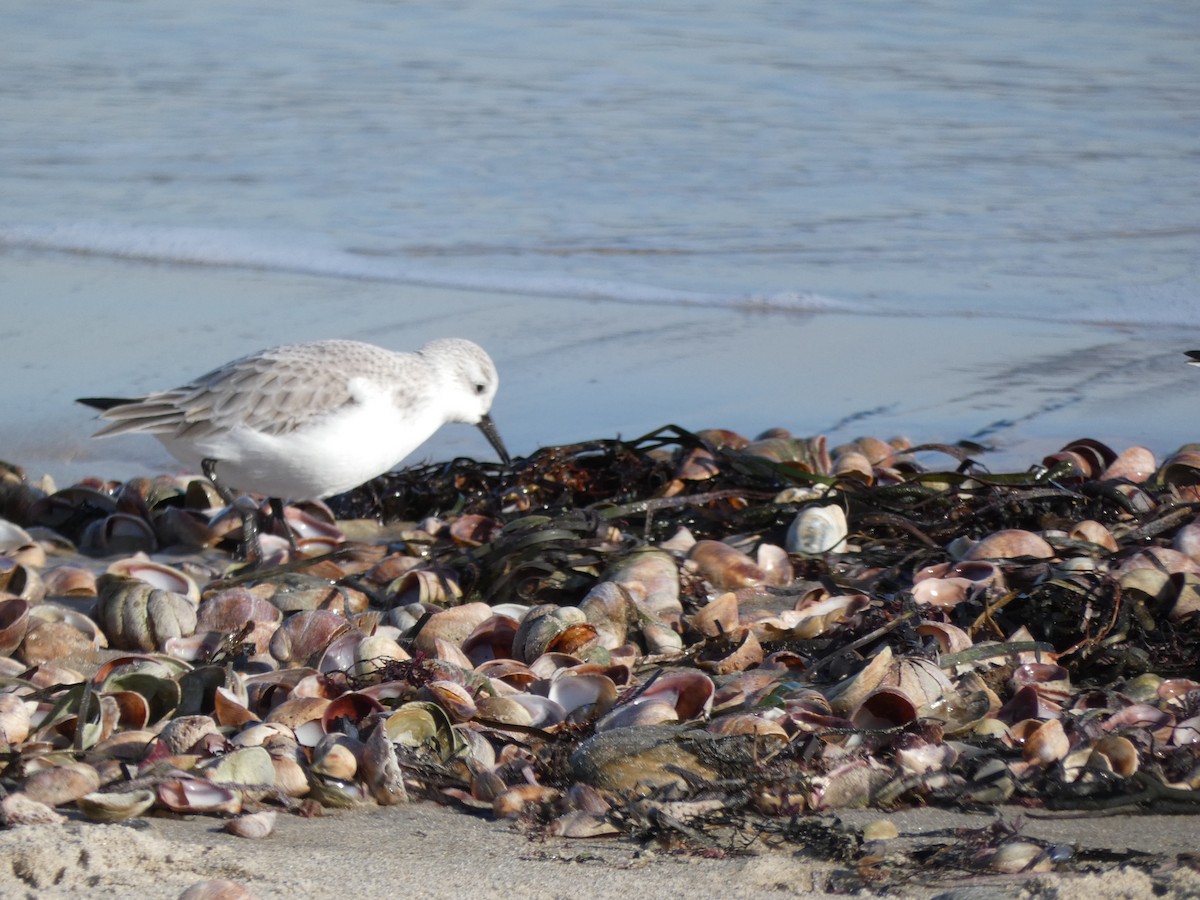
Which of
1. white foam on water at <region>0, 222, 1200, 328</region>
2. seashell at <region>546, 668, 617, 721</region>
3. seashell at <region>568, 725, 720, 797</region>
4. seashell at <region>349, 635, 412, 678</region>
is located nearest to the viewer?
seashell at <region>568, 725, 720, 797</region>

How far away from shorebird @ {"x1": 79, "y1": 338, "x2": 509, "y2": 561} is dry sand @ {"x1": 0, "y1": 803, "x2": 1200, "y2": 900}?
238cm

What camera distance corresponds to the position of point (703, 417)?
239 inches

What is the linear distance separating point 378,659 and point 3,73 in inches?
486

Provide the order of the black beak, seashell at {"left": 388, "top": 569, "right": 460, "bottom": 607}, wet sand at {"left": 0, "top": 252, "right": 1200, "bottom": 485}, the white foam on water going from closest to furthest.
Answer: seashell at {"left": 388, "top": 569, "right": 460, "bottom": 607}, the black beak, wet sand at {"left": 0, "top": 252, "right": 1200, "bottom": 485}, the white foam on water

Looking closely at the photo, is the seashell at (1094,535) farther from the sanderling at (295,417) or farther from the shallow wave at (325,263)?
the shallow wave at (325,263)

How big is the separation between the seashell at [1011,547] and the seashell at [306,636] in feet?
5.75

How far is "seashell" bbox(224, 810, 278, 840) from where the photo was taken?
2473 mm

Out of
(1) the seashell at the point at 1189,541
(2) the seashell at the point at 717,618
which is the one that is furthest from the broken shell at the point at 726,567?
(1) the seashell at the point at 1189,541

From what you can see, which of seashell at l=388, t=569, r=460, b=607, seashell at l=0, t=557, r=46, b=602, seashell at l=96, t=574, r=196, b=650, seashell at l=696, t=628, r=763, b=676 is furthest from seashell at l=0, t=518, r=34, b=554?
seashell at l=696, t=628, r=763, b=676

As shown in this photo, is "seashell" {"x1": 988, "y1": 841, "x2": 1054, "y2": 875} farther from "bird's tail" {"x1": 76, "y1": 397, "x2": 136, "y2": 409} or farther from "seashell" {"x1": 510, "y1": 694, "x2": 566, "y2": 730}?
"bird's tail" {"x1": 76, "y1": 397, "x2": 136, "y2": 409}

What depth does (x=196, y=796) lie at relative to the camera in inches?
100

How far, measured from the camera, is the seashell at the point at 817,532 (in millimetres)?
4312

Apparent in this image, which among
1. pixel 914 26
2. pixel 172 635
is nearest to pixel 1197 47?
pixel 914 26

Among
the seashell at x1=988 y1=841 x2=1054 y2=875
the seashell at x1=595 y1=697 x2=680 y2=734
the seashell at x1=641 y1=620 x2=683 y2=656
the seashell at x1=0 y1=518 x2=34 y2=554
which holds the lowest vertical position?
the seashell at x1=0 y1=518 x2=34 y2=554
